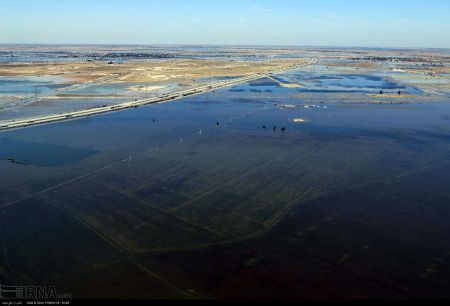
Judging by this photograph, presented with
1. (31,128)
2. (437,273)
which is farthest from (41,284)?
(31,128)

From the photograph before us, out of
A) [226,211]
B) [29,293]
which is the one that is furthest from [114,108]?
[29,293]

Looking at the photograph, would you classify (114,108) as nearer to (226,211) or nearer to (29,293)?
(226,211)

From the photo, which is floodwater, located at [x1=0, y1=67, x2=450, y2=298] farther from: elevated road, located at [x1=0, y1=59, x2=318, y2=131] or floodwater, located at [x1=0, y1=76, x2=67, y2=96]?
floodwater, located at [x1=0, y1=76, x2=67, y2=96]

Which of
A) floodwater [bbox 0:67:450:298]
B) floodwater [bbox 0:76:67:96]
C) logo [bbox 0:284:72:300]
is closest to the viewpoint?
logo [bbox 0:284:72:300]

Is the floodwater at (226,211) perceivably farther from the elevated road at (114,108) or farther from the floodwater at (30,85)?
the floodwater at (30,85)

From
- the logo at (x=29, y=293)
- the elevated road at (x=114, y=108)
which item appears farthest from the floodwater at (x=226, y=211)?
the elevated road at (x=114, y=108)

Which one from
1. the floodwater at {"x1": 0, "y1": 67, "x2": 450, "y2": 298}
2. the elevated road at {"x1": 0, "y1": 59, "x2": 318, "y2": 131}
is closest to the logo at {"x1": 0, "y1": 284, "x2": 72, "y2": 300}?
the floodwater at {"x1": 0, "y1": 67, "x2": 450, "y2": 298}

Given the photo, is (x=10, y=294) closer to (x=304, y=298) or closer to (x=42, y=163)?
(x=304, y=298)
